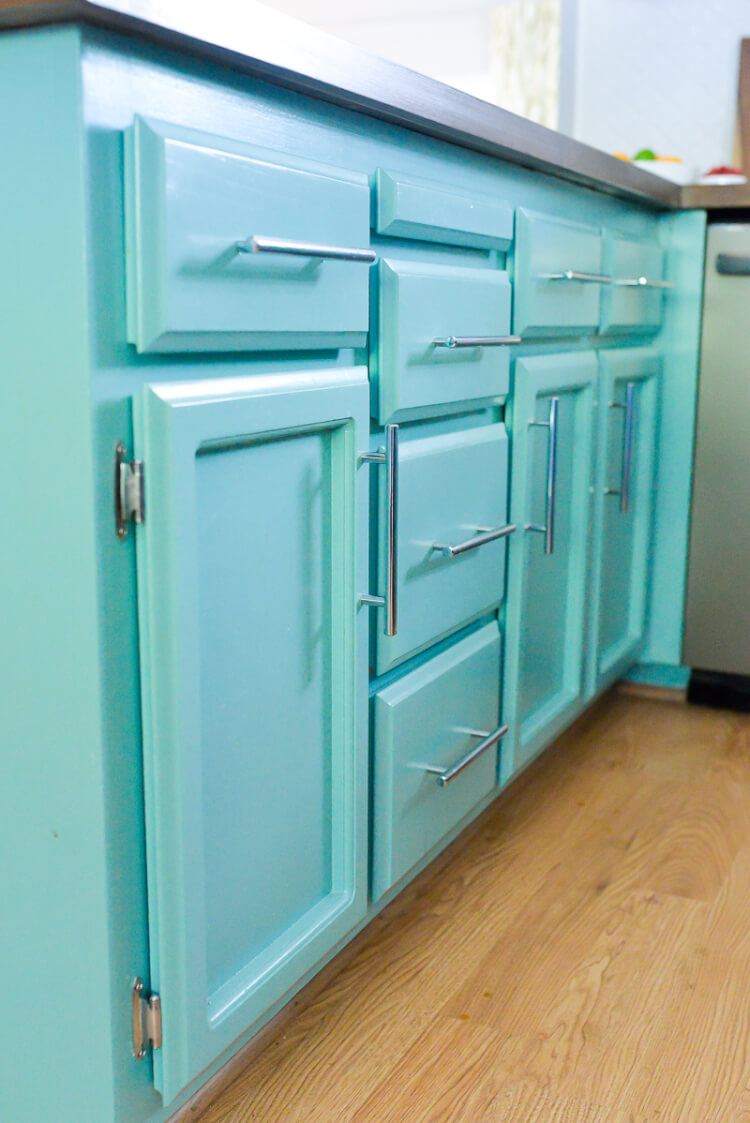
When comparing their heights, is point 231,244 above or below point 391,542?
above

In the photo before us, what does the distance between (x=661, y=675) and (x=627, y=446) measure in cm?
64

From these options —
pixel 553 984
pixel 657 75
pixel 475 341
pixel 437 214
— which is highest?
pixel 657 75

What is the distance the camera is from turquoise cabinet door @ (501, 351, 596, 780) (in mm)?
1525

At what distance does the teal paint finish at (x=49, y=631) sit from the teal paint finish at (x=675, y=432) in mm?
1644

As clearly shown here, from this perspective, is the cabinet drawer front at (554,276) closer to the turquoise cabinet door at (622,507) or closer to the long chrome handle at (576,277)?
the long chrome handle at (576,277)

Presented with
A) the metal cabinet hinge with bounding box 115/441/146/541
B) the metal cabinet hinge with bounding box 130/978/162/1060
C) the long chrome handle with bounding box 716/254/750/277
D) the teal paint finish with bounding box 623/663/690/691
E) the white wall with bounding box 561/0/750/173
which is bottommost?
the teal paint finish with bounding box 623/663/690/691

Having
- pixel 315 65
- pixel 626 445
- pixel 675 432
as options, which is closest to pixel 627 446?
pixel 626 445

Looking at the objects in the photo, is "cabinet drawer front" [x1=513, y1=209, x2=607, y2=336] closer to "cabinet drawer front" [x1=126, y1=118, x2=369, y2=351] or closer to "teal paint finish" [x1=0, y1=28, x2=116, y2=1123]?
"cabinet drawer front" [x1=126, y1=118, x2=369, y2=351]

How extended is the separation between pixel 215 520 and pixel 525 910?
858 millimetres

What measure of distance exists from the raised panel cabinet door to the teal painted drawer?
0.87 metres

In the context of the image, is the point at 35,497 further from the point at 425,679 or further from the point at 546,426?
the point at 546,426

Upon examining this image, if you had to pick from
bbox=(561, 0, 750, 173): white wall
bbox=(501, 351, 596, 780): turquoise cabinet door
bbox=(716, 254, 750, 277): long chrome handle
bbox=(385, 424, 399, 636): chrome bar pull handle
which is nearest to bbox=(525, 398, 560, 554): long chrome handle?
bbox=(501, 351, 596, 780): turquoise cabinet door

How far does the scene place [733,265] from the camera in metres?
2.10

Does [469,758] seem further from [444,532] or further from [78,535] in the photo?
[78,535]
